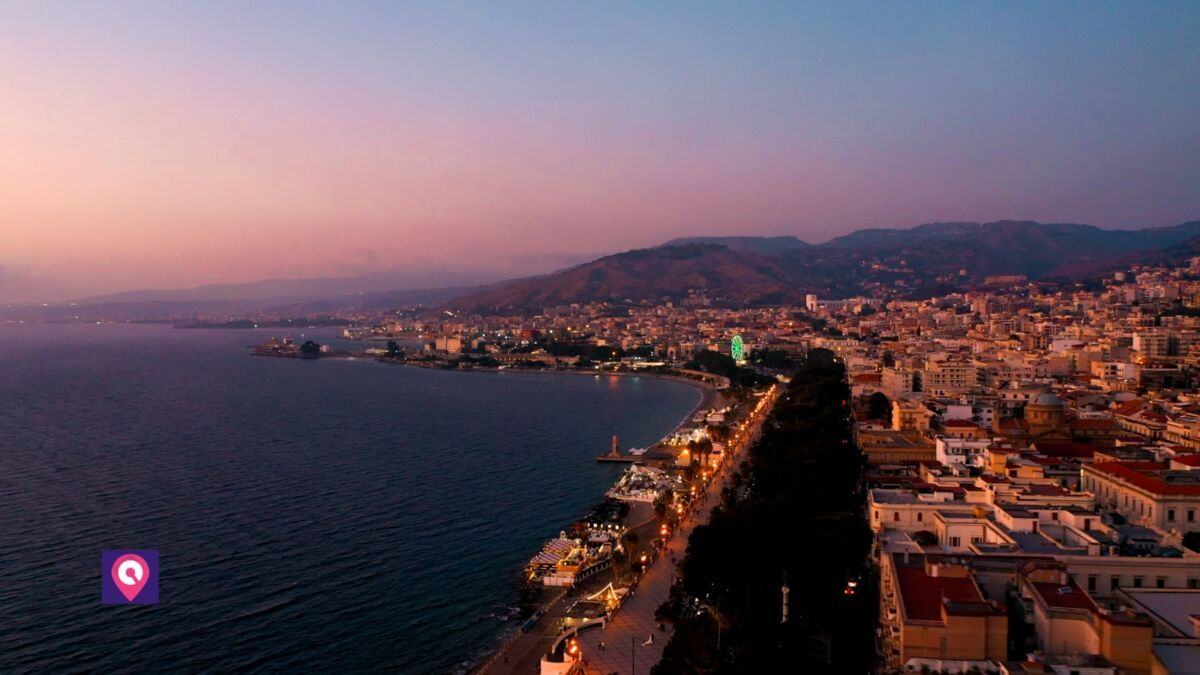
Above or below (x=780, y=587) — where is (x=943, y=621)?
above

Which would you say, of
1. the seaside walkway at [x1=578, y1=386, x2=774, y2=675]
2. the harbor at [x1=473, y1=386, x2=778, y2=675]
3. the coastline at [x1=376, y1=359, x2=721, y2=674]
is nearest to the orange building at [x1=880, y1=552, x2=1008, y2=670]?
the seaside walkway at [x1=578, y1=386, x2=774, y2=675]

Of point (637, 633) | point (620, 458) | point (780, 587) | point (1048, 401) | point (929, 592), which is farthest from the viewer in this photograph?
point (620, 458)

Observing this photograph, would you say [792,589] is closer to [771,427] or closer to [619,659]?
[619,659]

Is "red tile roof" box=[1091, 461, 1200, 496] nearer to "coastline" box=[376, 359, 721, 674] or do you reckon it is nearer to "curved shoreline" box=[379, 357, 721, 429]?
"coastline" box=[376, 359, 721, 674]

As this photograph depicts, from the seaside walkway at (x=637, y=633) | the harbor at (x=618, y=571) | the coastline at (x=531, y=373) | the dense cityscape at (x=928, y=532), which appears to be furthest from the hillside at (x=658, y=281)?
the seaside walkway at (x=637, y=633)

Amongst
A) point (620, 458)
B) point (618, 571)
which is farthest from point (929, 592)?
point (620, 458)

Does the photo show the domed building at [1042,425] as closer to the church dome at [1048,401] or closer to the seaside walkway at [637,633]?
the church dome at [1048,401]

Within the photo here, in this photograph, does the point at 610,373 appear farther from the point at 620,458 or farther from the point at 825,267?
the point at 825,267
